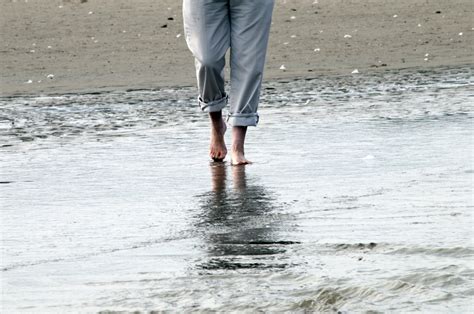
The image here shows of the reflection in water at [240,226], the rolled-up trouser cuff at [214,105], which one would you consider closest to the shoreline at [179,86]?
the rolled-up trouser cuff at [214,105]

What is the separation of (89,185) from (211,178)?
0.59 metres

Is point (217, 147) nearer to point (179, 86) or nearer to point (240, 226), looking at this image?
point (240, 226)

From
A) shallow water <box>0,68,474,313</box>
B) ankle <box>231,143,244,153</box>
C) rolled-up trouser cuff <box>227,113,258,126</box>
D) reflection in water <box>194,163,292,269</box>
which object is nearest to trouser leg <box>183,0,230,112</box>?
rolled-up trouser cuff <box>227,113,258,126</box>

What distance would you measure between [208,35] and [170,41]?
25.5ft

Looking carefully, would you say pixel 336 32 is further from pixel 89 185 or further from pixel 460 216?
pixel 460 216

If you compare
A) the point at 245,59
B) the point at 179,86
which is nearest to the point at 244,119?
the point at 245,59

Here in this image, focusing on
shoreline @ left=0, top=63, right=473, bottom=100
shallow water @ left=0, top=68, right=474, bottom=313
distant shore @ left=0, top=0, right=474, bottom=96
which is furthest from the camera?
distant shore @ left=0, top=0, right=474, bottom=96

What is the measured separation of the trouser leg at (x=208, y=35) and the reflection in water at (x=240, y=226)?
735mm

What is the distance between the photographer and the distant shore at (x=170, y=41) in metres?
13.1

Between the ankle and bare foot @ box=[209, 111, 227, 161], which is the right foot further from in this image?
the ankle

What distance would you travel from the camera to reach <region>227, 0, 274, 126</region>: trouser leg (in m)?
7.35

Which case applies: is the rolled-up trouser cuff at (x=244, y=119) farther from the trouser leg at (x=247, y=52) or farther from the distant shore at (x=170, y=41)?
the distant shore at (x=170, y=41)

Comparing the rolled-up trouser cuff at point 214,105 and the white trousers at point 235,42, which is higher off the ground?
the white trousers at point 235,42

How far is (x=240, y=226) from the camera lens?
545cm
